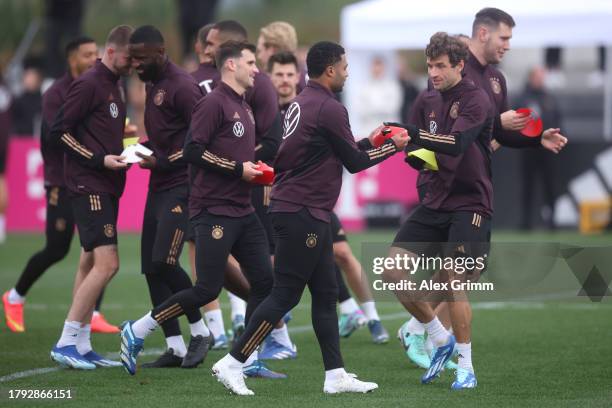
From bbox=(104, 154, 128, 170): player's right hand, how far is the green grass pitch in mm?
1504

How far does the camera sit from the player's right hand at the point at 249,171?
847 centimetres

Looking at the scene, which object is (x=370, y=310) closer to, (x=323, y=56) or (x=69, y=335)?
(x=69, y=335)

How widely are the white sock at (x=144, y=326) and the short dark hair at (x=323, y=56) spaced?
2.09 meters

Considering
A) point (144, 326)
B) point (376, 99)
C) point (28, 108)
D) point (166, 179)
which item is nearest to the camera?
point (144, 326)

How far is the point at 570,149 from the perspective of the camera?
794 inches

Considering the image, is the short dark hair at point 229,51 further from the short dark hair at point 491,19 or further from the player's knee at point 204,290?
the short dark hair at point 491,19

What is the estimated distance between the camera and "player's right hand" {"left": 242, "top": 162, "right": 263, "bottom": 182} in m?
8.47

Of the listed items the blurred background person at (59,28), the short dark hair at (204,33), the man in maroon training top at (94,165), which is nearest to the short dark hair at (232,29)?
the short dark hair at (204,33)

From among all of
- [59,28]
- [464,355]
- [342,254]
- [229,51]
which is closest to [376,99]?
[59,28]

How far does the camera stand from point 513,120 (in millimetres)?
9008

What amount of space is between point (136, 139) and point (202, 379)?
6.73ft

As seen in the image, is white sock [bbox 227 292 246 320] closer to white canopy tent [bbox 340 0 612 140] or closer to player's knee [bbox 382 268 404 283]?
player's knee [bbox 382 268 404 283]

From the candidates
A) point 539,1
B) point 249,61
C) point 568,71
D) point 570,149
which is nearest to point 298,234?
point 249,61

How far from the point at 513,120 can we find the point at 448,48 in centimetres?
84
